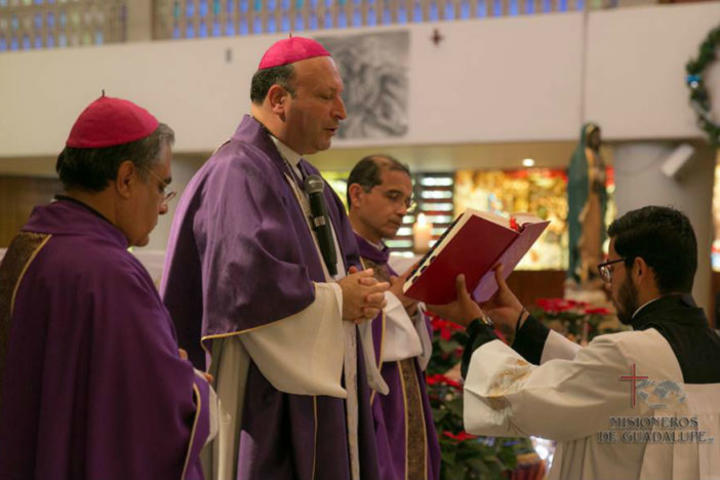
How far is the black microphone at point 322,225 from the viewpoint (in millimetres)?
2729

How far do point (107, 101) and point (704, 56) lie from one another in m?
8.88

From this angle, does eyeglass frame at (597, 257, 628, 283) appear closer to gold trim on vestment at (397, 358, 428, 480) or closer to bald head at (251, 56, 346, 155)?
bald head at (251, 56, 346, 155)

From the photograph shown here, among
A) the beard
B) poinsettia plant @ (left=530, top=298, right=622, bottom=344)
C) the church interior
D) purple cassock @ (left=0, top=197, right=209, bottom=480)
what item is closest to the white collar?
purple cassock @ (left=0, top=197, right=209, bottom=480)

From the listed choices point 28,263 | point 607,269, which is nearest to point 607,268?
point 607,269

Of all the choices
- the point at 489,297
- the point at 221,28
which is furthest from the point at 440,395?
the point at 221,28

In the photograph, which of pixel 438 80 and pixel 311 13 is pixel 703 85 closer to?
pixel 438 80

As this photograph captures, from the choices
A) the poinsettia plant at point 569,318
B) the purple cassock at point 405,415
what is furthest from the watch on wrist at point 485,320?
the poinsettia plant at point 569,318

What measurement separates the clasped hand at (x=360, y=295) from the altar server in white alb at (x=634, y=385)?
381mm

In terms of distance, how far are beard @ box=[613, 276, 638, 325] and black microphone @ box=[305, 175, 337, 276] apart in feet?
2.87

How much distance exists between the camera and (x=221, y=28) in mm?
11648

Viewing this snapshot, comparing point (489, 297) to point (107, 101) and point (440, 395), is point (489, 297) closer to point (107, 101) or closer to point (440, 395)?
point (107, 101)

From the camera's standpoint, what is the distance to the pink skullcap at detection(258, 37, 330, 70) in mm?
2775

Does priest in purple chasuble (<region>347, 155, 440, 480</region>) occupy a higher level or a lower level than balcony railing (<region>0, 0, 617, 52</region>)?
lower

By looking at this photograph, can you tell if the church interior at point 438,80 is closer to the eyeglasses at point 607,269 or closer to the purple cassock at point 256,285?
the purple cassock at point 256,285
